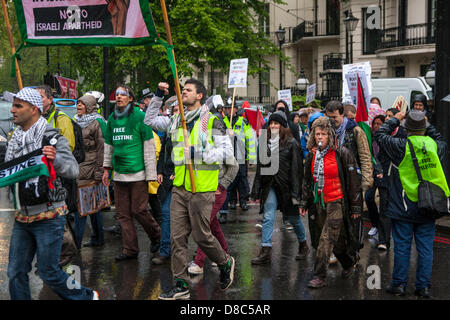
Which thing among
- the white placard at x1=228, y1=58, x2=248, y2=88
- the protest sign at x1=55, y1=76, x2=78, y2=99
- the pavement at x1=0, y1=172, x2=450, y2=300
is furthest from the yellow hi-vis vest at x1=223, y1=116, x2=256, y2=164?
the protest sign at x1=55, y1=76, x2=78, y2=99

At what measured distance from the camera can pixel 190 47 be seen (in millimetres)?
24156

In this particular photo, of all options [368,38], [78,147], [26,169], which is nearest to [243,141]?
[78,147]

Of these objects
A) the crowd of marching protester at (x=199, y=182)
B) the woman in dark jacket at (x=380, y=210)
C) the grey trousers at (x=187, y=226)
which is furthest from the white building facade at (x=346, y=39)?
the grey trousers at (x=187, y=226)

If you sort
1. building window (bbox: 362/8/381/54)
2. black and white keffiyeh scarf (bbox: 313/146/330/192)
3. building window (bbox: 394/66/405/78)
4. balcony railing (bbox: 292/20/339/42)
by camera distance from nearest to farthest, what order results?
black and white keffiyeh scarf (bbox: 313/146/330/192)
building window (bbox: 394/66/405/78)
building window (bbox: 362/8/381/54)
balcony railing (bbox: 292/20/339/42)

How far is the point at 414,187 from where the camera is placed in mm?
5957

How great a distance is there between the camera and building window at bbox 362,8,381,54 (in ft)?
111

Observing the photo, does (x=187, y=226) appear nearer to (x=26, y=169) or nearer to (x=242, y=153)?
(x=26, y=169)

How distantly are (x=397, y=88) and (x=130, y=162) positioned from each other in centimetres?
1401

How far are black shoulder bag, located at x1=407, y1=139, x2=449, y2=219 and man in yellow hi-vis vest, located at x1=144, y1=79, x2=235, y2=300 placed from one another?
1.84 meters

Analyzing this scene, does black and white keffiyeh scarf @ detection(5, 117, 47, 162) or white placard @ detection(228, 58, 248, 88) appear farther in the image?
white placard @ detection(228, 58, 248, 88)

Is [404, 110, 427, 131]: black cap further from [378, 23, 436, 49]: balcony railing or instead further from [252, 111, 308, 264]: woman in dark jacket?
[378, 23, 436, 49]: balcony railing

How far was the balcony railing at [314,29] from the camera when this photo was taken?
39938mm

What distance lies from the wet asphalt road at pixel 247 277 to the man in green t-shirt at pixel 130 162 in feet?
1.62
